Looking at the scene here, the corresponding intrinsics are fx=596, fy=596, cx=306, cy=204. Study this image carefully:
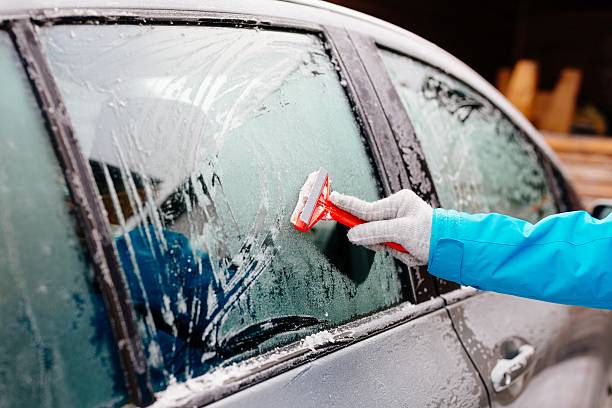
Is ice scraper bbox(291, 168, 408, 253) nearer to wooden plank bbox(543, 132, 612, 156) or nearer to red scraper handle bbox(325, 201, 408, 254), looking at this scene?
red scraper handle bbox(325, 201, 408, 254)

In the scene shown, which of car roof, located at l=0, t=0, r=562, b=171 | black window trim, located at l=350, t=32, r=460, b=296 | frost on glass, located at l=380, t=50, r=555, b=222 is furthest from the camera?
frost on glass, located at l=380, t=50, r=555, b=222

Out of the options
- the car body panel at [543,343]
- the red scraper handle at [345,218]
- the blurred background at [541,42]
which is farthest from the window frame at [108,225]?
the blurred background at [541,42]

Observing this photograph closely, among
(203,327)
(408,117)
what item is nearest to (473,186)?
(408,117)

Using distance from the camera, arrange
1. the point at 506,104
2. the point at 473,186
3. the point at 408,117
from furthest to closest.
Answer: the point at 506,104, the point at 473,186, the point at 408,117

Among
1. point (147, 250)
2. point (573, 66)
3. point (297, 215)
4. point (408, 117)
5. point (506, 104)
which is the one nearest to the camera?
point (147, 250)

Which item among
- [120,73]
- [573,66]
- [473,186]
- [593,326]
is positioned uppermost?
[573,66]

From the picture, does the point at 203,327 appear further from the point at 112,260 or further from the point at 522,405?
the point at 522,405

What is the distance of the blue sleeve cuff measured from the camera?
136 cm

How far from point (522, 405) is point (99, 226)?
4.37ft

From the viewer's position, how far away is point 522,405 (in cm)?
170

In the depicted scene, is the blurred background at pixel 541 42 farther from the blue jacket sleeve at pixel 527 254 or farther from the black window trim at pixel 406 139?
the blue jacket sleeve at pixel 527 254

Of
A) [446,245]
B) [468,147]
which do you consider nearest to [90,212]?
[446,245]

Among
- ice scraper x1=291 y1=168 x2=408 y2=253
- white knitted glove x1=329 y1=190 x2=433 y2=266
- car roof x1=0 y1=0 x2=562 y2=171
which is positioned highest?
car roof x1=0 y1=0 x2=562 y2=171

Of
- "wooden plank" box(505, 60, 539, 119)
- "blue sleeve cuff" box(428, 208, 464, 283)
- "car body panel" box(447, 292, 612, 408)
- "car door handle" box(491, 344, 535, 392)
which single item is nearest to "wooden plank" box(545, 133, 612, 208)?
"wooden plank" box(505, 60, 539, 119)
